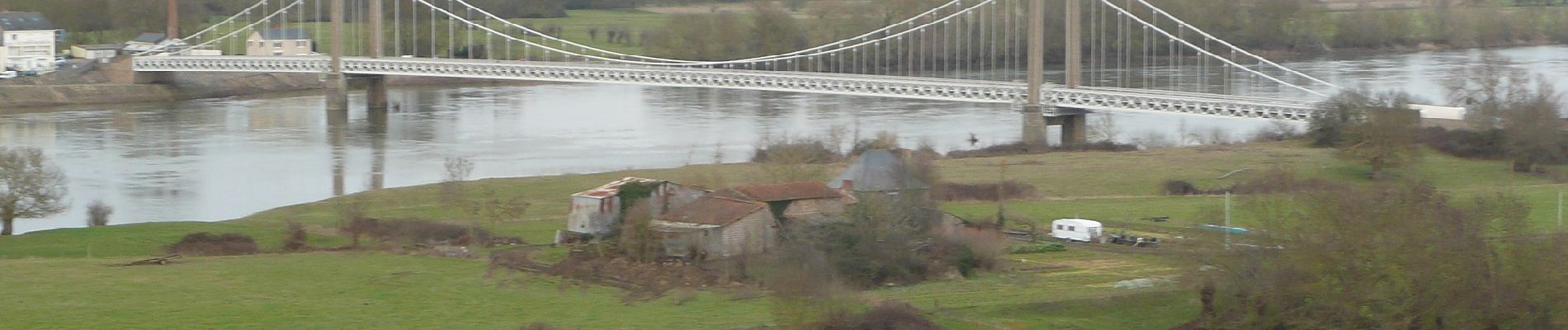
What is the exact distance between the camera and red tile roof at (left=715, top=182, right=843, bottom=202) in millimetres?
17609

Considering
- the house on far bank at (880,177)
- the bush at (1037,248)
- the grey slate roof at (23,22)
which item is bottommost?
the bush at (1037,248)

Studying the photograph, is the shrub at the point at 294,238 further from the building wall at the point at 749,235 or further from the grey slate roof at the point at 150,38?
the grey slate roof at the point at 150,38

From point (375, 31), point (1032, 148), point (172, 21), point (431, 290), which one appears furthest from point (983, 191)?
point (172, 21)

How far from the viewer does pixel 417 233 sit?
18.8 metres

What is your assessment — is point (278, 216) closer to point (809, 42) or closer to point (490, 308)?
point (490, 308)

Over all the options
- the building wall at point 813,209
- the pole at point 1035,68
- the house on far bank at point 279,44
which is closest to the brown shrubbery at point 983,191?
the building wall at point 813,209

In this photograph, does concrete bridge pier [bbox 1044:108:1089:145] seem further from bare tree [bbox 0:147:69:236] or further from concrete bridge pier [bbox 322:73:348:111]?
concrete bridge pier [bbox 322:73:348:111]

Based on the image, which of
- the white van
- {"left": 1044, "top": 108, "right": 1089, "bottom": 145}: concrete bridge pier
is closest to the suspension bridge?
{"left": 1044, "top": 108, "right": 1089, "bottom": 145}: concrete bridge pier

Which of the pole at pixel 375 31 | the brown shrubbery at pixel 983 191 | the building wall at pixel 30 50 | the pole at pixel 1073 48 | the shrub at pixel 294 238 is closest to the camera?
the shrub at pixel 294 238

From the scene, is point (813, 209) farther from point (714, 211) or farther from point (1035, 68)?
point (1035, 68)

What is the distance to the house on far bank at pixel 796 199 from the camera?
1750 centimetres

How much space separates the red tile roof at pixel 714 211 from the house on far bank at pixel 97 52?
3272 cm

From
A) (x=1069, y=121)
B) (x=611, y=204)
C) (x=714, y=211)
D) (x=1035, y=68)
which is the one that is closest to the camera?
(x=714, y=211)

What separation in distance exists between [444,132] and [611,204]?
1864cm
